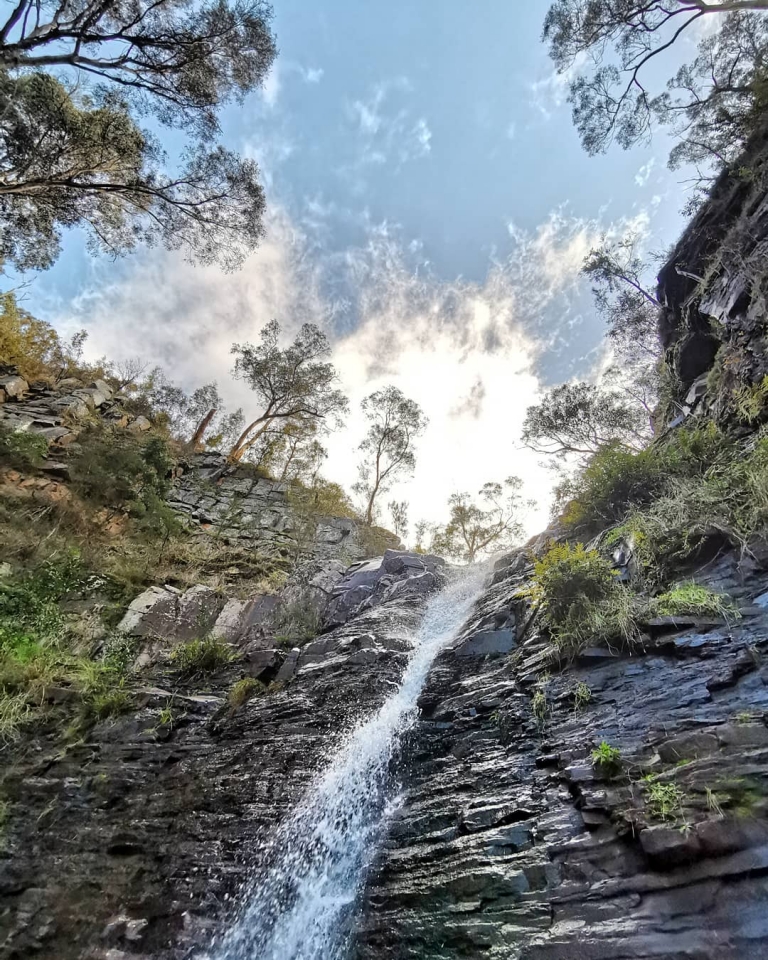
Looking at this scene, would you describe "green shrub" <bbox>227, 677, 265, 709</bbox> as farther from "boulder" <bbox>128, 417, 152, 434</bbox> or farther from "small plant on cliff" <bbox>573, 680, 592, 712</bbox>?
"boulder" <bbox>128, 417, 152, 434</bbox>

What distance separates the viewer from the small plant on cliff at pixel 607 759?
3641mm

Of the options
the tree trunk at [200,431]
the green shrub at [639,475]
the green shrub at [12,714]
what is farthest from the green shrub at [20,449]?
the green shrub at [639,475]

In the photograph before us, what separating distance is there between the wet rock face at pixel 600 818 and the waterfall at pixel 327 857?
13.3 inches

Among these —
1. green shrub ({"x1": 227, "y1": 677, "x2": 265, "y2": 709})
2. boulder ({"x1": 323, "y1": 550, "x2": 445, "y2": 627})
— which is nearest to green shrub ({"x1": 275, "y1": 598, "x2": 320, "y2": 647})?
boulder ({"x1": 323, "y1": 550, "x2": 445, "y2": 627})

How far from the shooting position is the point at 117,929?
14.5 ft

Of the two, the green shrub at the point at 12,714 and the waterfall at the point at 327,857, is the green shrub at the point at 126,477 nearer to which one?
the green shrub at the point at 12,714

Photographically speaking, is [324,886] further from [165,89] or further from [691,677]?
[165,89]

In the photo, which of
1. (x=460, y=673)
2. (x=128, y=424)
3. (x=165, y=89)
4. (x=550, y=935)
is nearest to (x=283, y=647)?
(x=460, y=673)

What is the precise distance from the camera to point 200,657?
26.6 ft

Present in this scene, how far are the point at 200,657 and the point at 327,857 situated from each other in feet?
14.6

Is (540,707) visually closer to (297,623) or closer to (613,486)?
(613,486)

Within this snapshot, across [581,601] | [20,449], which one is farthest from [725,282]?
[20,449]

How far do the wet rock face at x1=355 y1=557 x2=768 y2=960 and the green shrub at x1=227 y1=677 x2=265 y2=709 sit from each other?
334cm

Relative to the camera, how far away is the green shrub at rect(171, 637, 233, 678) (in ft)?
26.4
